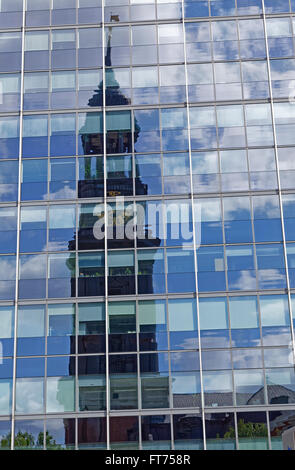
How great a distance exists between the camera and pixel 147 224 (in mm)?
29281

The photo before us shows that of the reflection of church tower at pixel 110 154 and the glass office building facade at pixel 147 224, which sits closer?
the glass office building facade at pixel 147 224

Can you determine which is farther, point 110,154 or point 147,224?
point 110,154

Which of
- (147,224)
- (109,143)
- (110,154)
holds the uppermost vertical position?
(109,143)

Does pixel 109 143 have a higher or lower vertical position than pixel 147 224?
higher

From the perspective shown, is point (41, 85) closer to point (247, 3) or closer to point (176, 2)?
point (176, 2)

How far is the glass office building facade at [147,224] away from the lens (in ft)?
87.6

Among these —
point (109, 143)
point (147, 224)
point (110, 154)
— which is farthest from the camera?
point (109, 143)

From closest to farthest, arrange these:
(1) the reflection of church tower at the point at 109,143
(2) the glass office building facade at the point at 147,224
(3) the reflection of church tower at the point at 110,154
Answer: (2) the glass office building facade at the point at 147,224, (3) the reflection of church tower at the point at 110,154, (1) the reflection of church tower at the point at 109,143

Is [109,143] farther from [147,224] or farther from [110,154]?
[147,224]

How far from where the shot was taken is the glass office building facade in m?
26.7

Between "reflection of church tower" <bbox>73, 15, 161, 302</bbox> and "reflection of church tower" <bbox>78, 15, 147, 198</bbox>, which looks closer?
"reflection of church tower" <bbox>73, 15, 161, 302</bbox>

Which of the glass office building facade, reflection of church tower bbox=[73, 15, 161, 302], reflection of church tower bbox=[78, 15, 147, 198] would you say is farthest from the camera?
reflection of church tower bbox=[78, 15, 147, 198]

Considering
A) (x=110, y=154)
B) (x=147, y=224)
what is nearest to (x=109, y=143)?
(x=110, y=154)
